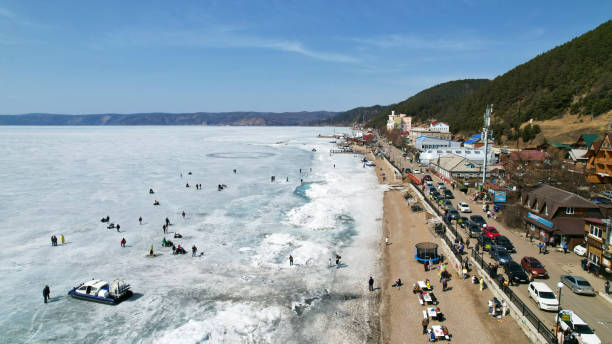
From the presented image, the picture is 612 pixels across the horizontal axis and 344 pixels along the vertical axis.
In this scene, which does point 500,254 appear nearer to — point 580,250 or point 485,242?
point 485,242

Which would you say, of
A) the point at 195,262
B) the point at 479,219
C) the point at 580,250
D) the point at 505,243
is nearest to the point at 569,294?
the point at 505,243

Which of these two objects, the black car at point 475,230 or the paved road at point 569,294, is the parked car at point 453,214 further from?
the paved road at point 569,294

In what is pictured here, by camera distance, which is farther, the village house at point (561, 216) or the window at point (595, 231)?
the village house at point (561, 216)

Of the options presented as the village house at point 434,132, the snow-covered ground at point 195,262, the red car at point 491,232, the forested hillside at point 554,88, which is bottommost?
the snow-covered ground at point 195,262

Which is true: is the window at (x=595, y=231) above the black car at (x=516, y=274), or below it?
above

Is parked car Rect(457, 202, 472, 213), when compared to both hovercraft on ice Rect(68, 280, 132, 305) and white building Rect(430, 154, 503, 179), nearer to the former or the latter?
white building Rect(430, 154, 503, 179)

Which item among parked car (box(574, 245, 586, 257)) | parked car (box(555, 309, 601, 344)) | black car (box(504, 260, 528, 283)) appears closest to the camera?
parked car (box(555, 309, 601, 344))

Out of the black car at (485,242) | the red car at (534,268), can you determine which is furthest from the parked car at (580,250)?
the black car at (485,242)

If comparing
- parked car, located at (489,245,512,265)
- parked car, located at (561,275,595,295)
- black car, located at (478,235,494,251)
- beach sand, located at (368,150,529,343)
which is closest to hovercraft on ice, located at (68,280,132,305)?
beach sand, located at (368,150,529,343)
